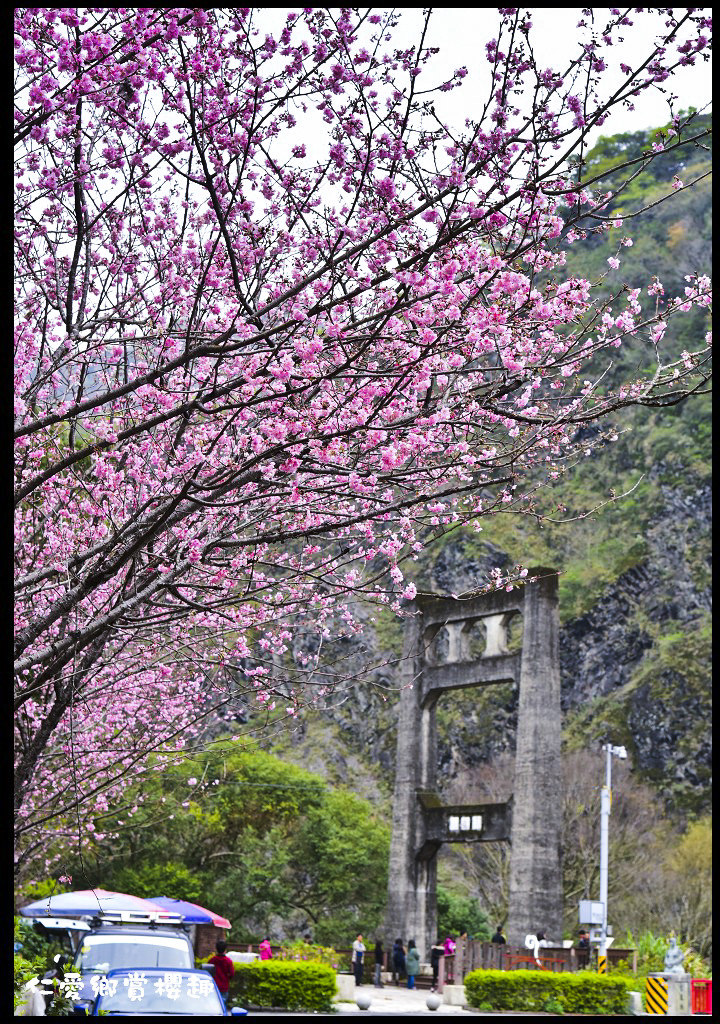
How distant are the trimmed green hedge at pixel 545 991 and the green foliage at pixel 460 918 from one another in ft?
62.2

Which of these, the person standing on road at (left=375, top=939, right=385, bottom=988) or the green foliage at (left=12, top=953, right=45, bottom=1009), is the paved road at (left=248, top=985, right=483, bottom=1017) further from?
the green foliage at (left=12, top=953, right=45, bottom=1009)

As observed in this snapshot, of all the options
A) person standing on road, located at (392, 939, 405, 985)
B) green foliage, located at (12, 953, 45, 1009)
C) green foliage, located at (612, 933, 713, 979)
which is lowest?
person standing on road, located at (392, 939, 405, 985)

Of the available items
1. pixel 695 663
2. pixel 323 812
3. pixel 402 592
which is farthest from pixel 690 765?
pixel 402 592

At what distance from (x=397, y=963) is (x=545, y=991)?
681cm

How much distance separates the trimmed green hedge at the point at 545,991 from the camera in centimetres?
2211

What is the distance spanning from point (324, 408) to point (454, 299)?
2.77 feet

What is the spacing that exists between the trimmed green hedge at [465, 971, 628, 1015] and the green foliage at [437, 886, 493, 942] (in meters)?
19.0

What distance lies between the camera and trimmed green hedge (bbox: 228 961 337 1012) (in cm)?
1988

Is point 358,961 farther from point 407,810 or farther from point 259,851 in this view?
point 259,851

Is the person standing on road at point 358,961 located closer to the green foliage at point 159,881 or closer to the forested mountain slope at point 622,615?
the green foliage at point 159,881

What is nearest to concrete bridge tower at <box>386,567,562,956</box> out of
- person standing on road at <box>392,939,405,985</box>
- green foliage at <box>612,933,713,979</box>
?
person standing on road at <box>392,939,405,985</box>

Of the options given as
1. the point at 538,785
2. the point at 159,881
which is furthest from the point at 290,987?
the point at 159,881

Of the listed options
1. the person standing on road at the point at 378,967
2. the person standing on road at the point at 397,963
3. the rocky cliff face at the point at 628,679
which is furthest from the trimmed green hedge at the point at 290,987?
the rocky cliff face at the point at 628,679

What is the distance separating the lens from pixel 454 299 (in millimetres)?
5512
